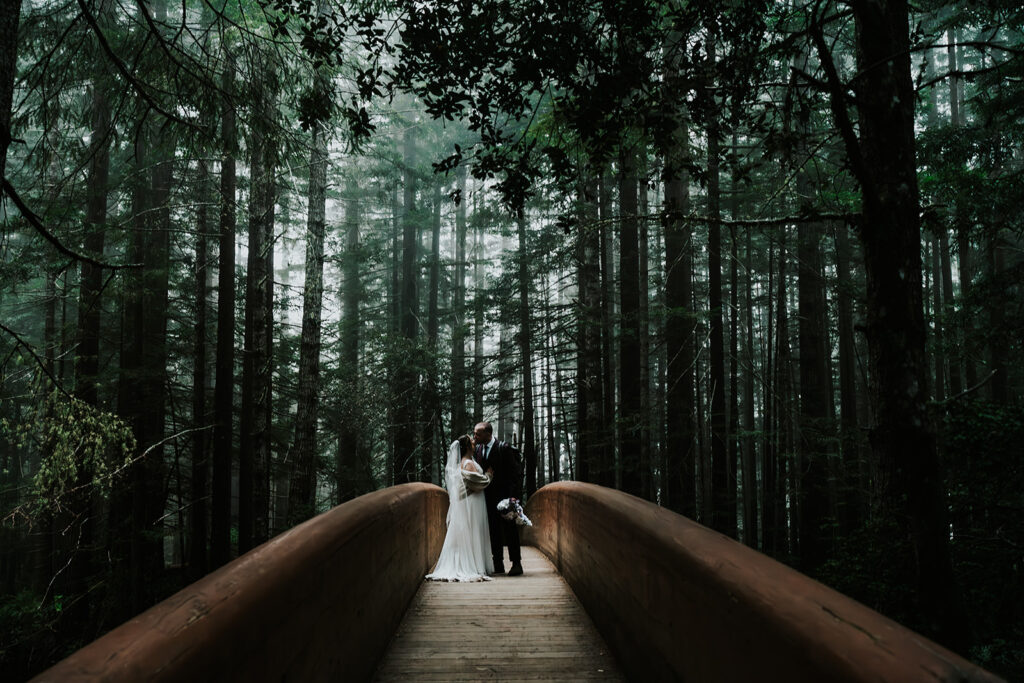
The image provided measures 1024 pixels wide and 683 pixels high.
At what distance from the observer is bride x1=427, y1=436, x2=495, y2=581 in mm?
6906

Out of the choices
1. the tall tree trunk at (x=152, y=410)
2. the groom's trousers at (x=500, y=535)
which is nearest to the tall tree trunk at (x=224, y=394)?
the tall tree trunk at (x=152, y=410)

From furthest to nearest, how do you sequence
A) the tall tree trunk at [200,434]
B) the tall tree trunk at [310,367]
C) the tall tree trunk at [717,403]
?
the tall tree trunk at [200,434]
the tall tree trunk at [717,403]
the tall tree trunk at [310,367]

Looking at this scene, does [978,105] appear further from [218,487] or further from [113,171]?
[113,171]

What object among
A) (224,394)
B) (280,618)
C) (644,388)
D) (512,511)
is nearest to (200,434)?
(224,394)

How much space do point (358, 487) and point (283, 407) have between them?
18.1 feet

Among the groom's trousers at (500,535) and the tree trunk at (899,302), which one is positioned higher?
the tree trunk at (899,302)

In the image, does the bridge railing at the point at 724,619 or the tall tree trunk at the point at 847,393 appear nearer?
the bridge railing at the point at 724,619

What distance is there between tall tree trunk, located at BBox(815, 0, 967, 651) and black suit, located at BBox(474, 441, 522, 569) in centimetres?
458

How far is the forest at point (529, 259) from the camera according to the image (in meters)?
3.94

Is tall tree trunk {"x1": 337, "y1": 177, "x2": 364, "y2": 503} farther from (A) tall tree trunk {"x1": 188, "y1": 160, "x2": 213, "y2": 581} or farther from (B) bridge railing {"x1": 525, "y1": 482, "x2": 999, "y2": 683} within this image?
(B) bridge railing {"x1": 525, "y1": 482, "x2": 999, "y2": 683}

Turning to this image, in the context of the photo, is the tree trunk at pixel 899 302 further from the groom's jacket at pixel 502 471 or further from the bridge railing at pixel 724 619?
the groom's jacket at pixel 502 471

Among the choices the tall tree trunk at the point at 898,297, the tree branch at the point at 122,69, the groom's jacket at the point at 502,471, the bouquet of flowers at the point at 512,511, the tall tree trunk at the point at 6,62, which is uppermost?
the tree branch at the point at 122,69

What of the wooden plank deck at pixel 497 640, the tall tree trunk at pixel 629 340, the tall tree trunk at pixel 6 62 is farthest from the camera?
the tall tree trunk at pixel 629 340

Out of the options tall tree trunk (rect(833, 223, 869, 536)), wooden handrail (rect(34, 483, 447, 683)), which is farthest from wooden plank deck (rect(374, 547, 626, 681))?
tall tree trunk (rect(833, 223, 869, 536))
